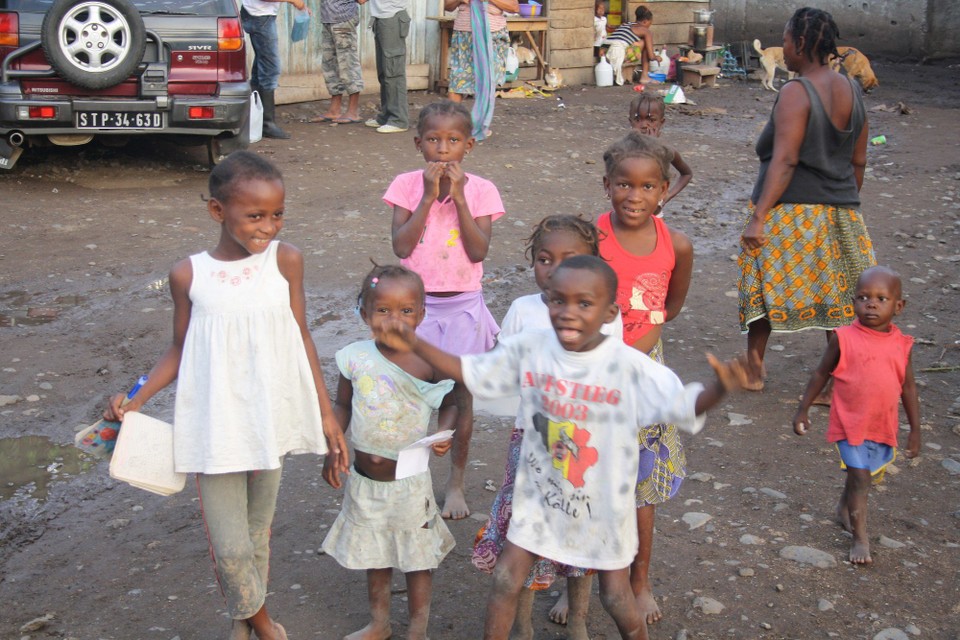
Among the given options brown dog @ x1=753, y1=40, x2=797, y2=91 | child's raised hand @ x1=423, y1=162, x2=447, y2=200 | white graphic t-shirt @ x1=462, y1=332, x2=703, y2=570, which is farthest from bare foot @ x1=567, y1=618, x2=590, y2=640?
brown dog @ x1=753, y1=40, x2=797, y2=91

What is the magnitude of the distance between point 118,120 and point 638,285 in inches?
237

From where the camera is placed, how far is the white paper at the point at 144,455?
2818 mm

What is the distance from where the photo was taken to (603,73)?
1631 cm

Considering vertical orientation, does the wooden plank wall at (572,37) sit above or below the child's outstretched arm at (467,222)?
above

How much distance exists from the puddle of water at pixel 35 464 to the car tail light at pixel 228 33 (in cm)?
469

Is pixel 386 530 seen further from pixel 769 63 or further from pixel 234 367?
pixel 769 63

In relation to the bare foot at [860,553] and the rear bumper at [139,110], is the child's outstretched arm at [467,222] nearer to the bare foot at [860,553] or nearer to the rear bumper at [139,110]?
the bare foot at [860,553]

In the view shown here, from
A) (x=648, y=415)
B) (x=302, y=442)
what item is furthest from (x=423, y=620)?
(x=648, y=415)

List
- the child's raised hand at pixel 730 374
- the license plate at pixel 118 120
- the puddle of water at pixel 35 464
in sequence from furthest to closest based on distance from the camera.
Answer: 1. the license plate at pixel 118 120
2. the puddle of water at pixel 35 464
3. the child's raised hand at pixel 730 374

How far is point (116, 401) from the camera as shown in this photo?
9.39 feet

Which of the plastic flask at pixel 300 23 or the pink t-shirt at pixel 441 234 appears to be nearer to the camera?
the pink t-shirt at pixel 441 234

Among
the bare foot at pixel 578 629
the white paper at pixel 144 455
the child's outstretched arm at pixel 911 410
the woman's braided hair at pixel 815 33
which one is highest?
the woman's braided hair at pixel 815 33

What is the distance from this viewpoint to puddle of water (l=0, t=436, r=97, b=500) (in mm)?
4133

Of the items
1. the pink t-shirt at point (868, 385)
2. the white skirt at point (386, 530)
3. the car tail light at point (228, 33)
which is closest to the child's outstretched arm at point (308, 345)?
the white skirt at point (386, 530)
